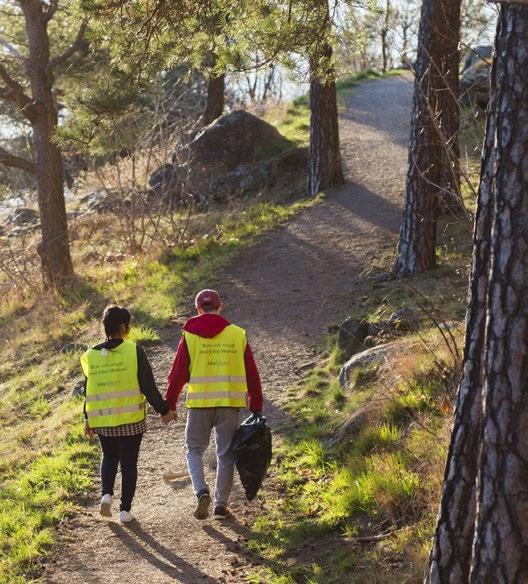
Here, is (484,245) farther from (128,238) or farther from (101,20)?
(128,238)

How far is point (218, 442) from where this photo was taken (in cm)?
694

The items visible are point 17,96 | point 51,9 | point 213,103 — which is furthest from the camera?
point 213,103

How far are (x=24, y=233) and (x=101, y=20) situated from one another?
13.6m

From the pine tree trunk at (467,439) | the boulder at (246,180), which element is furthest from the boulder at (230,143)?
the pine tree trunk at (467,439)

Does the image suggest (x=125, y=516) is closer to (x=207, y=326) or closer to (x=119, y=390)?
(x=119, y=390)

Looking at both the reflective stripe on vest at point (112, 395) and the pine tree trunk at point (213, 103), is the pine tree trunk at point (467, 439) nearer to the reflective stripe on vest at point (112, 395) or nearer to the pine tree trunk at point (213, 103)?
the reflective stripe on vest at point (112, 395)

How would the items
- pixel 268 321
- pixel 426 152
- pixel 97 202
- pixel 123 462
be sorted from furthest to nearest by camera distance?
pixel 97 202, pixel 268 321, pixel 426 152, pixel 123 462

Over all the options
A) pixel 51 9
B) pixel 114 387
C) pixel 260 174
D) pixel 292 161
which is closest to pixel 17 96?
pixel 51 9

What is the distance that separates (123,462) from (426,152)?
6.63m

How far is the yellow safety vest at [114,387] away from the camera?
6.91 meters

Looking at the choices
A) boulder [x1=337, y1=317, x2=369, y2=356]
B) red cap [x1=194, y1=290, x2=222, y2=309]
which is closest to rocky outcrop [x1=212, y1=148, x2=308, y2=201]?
boulder [x1=337, y1=317, x2=369, y2=356]

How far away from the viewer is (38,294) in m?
17.0

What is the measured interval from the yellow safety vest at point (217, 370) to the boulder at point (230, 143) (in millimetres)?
14759

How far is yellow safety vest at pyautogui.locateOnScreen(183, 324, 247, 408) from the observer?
680cm
